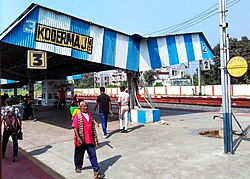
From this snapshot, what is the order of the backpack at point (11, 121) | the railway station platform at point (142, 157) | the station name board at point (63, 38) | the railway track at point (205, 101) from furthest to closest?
the railway track at point (205, 101)
the station name board at point (63, 38)
the backpack at point (11, 121)
the railway station platform at point (142, 157)

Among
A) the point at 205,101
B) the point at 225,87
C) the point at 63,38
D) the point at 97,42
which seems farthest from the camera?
the point at 205,101

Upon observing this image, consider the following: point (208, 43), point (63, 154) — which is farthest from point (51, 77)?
point (63, 154)

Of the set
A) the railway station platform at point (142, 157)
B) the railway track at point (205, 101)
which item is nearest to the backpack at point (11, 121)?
the railway station platform at point (142, 157)

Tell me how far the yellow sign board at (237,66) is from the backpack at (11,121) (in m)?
5.42

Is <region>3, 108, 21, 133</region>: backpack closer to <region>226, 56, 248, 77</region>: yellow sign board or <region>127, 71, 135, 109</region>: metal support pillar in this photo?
<region>226, 56, 248, 77</region>: yellow sign board

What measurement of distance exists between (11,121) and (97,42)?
535 cm

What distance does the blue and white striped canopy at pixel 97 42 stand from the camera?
8.60m

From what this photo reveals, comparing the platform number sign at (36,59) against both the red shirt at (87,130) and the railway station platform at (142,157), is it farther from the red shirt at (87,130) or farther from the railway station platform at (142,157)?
the red shirt at (87,130)

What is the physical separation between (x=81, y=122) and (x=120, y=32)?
23.7ft

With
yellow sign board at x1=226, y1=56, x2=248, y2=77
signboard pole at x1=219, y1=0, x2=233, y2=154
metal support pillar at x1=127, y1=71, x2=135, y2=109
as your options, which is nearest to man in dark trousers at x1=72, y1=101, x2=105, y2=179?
signboard pole at x1=219, y1=0, x2=233, y2=154

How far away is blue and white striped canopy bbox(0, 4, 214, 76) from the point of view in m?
8.60

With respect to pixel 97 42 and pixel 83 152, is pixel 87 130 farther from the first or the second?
pixel 97 42

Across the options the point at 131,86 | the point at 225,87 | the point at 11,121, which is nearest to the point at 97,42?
the point at 131,86

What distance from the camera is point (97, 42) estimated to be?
1065 centimetres
